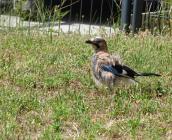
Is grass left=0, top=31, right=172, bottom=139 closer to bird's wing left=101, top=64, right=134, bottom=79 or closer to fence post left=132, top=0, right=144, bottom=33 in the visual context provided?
bird's wing left=101, top=64, right=134, bottom=79

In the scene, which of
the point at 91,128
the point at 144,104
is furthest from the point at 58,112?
the point at 144,104

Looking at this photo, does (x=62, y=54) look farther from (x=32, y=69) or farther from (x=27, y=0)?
(x=27, y=0)

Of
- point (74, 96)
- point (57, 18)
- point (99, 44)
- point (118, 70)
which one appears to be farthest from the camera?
point (57, 18)

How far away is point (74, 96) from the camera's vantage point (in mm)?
5836

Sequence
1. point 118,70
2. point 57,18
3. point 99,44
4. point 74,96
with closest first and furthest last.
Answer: point 74,96 < point 118,70 < point 99,44 < point 57,18

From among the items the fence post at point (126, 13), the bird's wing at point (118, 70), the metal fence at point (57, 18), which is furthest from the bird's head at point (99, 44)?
the fence post at point (126, 13)

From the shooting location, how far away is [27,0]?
11.7m

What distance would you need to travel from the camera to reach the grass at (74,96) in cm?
495

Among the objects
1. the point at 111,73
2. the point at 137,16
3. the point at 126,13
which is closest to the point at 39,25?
the point at 126,13

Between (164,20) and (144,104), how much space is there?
14.6 feet

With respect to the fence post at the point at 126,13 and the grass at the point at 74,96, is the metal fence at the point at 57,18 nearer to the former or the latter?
the fence post at the point at 126,13

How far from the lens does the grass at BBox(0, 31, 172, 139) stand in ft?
16.2

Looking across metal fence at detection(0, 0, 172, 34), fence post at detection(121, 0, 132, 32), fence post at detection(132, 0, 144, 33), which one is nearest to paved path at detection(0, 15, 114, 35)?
metal fence at detection(0, 0, 172, 34)

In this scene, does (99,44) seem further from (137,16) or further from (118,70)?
(137,16)
